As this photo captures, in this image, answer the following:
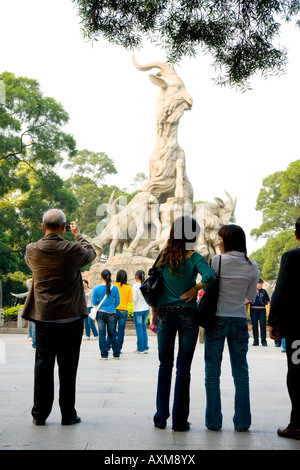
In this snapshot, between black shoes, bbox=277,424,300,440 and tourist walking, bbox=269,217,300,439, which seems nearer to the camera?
black shoes, bbox=277,424,300,440

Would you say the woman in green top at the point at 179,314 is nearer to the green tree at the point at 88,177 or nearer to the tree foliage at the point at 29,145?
the tree foliage at the point at 29,145

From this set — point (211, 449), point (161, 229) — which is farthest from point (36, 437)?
point (161, 229)

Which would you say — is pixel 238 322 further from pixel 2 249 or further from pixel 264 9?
pixel 2 249

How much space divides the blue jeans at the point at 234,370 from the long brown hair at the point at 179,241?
1.88 feet

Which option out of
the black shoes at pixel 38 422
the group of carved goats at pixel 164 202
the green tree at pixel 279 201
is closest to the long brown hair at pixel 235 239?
the black shoes at pixel 38 422

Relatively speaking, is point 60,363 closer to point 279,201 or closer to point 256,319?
point 256,319

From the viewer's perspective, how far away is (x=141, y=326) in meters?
11.4

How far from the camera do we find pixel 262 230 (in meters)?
42.9

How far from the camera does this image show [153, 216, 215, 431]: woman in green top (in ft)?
15.2

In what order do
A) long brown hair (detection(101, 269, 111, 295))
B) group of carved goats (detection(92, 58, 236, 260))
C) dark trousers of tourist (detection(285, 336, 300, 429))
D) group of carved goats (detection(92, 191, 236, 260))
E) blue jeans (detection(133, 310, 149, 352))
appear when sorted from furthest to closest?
group of carved goats (detection(92, 58, 236, 260)) < group of carved goats (detection(92, 191, 236, 260)) < blue jeans (detection(133, 310, 149, 352)) < long brown hair (detection(101, 269, 111, 295)) < dark trousers of tourist (detection(285, 336, 300, 429))

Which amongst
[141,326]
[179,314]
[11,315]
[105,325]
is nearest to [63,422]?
[179,314]

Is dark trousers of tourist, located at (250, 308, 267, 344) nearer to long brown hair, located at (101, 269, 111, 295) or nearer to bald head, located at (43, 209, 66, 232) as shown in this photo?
long brown hair, located at (101, 269, 111, 295)

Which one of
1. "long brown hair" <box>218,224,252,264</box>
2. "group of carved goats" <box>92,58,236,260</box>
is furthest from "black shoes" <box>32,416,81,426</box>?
"group of carved goats" <box>92,58,236,260</box>
